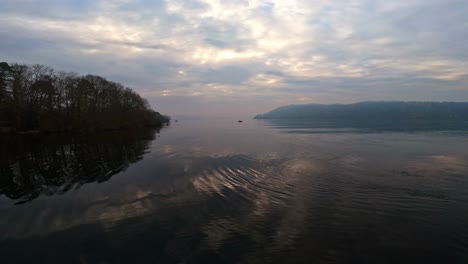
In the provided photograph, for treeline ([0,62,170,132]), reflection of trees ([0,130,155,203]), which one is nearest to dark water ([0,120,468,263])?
reflection of trees ([0,130,155,203])

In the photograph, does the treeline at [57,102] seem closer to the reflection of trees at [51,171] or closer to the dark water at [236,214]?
the reflection of trees at [51,171]

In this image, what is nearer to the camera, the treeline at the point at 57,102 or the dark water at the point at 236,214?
the dark water at the point at 236,214

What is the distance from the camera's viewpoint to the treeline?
65375 mm

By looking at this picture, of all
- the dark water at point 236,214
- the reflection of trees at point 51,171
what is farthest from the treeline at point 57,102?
the dark water at point 236,214

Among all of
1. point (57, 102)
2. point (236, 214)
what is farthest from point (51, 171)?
point (57, 102)

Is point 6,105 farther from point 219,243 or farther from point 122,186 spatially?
point 219,243

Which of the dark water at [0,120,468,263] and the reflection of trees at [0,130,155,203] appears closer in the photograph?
the dark water at [0,120,468,263]

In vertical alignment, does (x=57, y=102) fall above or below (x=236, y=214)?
above

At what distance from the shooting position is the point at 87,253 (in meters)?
10.4

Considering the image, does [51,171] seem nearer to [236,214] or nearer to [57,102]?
[236,214]

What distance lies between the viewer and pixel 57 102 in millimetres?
76000

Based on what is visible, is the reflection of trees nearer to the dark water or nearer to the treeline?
the dark water

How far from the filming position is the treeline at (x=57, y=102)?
65.4m

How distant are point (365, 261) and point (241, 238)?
4.84 metres
